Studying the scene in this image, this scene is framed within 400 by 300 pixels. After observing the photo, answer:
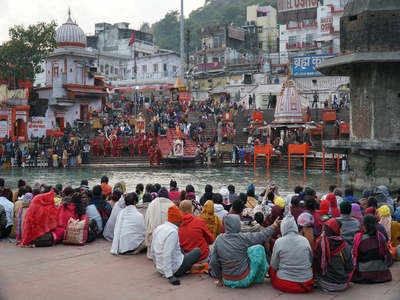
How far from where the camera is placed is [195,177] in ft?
80.8

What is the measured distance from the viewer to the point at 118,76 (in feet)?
210

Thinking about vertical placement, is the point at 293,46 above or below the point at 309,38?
below

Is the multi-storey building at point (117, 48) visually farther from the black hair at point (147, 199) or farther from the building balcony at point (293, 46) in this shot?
the black hair at point (147, 199)

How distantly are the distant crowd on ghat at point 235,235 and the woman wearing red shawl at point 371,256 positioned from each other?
0.6 inches

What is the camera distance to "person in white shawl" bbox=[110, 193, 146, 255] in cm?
830

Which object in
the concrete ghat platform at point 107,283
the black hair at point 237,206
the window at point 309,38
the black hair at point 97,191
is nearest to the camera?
the concrete ghat platform at point 107,283

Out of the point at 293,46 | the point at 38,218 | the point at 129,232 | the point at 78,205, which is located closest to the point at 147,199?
the point at 129,232

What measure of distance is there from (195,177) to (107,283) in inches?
708

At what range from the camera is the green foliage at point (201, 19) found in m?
85.9

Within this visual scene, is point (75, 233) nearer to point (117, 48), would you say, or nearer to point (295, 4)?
point (295, 4)

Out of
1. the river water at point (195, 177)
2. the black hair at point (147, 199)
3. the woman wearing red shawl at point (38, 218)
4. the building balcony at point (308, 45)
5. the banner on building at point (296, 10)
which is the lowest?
the river water at point (195, 177)

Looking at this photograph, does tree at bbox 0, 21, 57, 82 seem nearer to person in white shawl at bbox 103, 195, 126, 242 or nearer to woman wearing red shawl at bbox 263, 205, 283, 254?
person in white shawl at bbox 103, 195, 126, 242

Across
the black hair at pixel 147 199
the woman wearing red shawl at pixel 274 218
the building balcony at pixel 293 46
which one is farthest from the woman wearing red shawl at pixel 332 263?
the building balcony at pixel 293 46

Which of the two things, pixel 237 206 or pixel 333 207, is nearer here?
pixel 237 206
